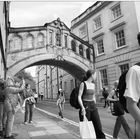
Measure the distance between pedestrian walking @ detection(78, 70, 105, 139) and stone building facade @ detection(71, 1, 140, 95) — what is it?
42.4 feet

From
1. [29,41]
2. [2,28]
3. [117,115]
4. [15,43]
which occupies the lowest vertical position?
[117,115]

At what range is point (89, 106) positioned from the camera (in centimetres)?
344

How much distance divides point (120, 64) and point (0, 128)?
1412 cm

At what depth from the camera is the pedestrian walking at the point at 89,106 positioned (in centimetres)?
325

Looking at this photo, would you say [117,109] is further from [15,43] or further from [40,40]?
[40,40]

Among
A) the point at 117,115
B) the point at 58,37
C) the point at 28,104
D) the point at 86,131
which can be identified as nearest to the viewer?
the point at 86,131

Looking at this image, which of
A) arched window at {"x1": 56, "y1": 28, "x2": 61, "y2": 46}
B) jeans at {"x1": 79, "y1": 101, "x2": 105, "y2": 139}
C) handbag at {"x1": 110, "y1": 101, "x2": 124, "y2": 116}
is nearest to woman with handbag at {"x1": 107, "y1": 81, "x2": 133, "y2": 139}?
handbag at {"x1": 110, "y1": 101, "x2": 124, "y2": 116}

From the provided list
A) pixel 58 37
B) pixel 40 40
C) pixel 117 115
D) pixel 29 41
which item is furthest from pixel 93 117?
pixel 58 37

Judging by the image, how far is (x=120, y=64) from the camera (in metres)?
17.1

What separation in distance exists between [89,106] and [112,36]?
1606 cm

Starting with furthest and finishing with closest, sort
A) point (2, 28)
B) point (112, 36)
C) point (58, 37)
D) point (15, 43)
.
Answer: point (58, 37)
point (112, 36)
point (15, 43)
point (2, 28)

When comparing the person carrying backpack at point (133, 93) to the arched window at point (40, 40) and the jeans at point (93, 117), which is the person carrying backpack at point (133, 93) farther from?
the arched window at point (40, 40)

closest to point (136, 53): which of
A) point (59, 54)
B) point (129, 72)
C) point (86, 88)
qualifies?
point (59, 54)

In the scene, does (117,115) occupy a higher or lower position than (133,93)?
lower
